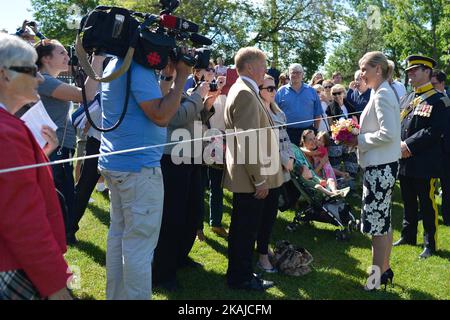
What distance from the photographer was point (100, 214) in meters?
6.04

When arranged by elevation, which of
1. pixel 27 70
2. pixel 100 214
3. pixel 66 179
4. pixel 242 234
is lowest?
pixel 100 214

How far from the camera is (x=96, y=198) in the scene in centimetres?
674

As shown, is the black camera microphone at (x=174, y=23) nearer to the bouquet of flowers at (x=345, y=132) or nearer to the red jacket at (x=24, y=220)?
the red jacket at (x=24, y=220)

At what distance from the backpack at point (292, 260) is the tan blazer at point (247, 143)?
0.93 meters

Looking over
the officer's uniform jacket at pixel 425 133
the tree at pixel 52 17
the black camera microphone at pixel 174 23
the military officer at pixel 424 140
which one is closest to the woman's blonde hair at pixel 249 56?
the black camera microphone at pixel 174 23

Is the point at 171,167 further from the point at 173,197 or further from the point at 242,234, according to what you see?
the point at 242,234

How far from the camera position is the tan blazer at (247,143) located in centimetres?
366

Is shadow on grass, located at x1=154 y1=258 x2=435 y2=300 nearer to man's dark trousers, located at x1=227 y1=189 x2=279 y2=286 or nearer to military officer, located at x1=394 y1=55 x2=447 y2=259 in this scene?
man's dark trousers, located at x1=227 y1=189 x2=279 y2=286

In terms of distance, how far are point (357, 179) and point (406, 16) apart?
86.2ft

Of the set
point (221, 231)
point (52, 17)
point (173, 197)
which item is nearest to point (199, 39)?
point (173, 197)

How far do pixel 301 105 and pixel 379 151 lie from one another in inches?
137

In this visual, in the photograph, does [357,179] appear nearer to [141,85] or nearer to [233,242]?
[233,242]

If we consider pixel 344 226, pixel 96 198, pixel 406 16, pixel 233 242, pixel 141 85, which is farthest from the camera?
pixel 406 16
